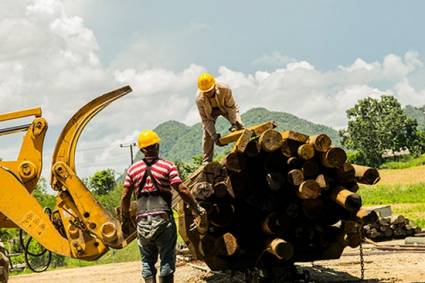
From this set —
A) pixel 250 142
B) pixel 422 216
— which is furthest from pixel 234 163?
pixel 422 216

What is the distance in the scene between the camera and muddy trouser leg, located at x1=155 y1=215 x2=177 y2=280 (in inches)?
256

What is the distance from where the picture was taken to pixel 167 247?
6.52 metres

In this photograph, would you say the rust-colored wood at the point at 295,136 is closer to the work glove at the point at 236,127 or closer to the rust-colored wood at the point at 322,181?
the rust-colored wood at the point at 322,181

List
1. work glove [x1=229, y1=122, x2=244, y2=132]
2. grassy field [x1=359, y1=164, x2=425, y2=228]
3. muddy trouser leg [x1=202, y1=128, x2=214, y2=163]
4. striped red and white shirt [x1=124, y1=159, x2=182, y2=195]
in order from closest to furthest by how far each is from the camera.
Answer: striped red and white shirt [x1=124, y1=159, x2=182, y2=195] < work glove [x1=229, y1=122, x2=244, y2=132] < muddy trouser leg [x1=202, y1=128, x2=214, y2=163] < grassy field [x1=359, y1=164, x2=425, y2=228]

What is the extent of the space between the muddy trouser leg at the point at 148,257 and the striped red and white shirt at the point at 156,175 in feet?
1.99

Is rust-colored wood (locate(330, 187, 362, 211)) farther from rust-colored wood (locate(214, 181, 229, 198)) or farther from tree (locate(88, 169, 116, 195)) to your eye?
tree (locate(88, 169, 116, 195))

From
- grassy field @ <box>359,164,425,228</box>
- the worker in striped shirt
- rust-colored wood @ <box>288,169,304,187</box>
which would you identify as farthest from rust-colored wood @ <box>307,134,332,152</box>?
grassy field @ <box>359,164,425,228</box>

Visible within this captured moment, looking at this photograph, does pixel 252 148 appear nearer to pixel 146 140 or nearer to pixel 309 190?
pixel 309 190

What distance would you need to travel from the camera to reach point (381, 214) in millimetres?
18047

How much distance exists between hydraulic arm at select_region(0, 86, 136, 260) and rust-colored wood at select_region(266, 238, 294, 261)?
1880 millimetres

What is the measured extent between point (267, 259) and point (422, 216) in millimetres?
18040

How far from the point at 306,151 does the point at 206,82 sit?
8.06 ft

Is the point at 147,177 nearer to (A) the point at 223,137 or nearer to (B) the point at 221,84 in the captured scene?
(A) the point at 223,137

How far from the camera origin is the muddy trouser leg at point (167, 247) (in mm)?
6500
